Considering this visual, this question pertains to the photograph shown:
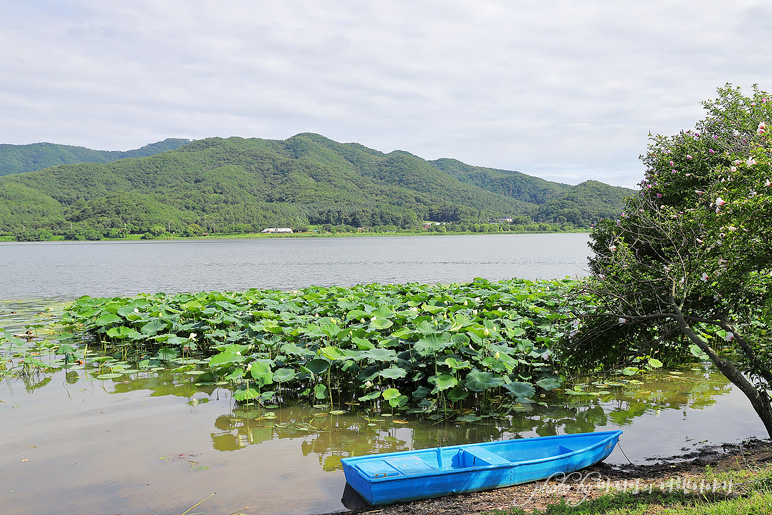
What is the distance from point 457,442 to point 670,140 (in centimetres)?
512

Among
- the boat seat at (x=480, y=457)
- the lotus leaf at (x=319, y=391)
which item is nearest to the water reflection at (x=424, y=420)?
the lotus leaf at (x=319, y=391)

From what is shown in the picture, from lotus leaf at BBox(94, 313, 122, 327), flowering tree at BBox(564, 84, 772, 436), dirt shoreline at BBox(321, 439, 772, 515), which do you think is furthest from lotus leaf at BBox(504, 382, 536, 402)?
lotus leaf at BBox(94, 313, 122, 327)

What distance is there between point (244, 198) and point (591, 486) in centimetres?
15860

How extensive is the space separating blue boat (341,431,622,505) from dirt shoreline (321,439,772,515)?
0.09m

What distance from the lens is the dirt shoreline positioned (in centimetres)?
473

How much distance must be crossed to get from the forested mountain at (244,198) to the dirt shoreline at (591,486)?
328ft

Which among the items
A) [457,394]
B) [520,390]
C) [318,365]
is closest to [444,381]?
[457,394]

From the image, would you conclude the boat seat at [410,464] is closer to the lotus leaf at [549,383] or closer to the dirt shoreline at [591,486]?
the dirt shoreline at [591,486]

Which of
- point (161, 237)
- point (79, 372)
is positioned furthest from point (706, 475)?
point (161, 237)

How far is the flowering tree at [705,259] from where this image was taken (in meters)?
5.04

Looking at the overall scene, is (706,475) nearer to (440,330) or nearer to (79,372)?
(440,330)

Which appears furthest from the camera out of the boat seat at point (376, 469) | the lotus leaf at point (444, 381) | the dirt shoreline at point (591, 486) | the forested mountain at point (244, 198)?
the forested mountain at point (244, 198)

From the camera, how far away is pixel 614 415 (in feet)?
25.6

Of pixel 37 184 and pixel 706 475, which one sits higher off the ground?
pixel 37 184
